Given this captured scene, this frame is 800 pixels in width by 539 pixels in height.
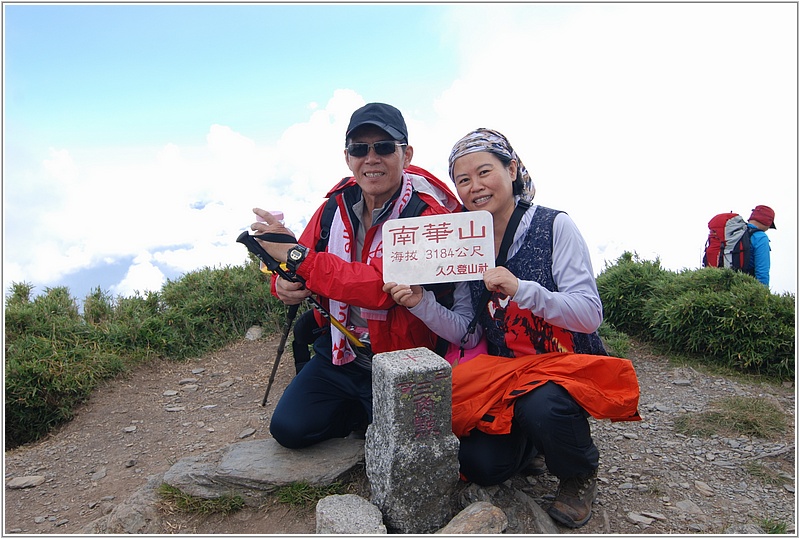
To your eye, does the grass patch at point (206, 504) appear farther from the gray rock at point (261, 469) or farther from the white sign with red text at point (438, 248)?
the white sign with red text at point (438, 248)

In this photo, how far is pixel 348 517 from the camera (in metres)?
3.07

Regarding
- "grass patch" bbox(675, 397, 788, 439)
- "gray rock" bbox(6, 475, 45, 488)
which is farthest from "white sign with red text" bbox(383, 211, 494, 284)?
"gray rock" bbox(6, 475, 45, 488)

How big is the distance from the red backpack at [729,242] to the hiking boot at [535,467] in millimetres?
6112

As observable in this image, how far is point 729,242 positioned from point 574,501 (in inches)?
275

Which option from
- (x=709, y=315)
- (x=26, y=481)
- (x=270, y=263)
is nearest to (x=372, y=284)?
(x=270, y=263)

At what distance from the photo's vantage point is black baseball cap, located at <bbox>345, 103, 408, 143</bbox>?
3.46m

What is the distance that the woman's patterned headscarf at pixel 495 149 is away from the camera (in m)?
3.42

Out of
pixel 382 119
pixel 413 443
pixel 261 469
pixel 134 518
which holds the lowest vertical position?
pixel 134 518

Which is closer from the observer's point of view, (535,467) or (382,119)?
(382,119)

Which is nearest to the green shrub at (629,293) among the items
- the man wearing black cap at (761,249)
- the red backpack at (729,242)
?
the red backpack at (729,242)

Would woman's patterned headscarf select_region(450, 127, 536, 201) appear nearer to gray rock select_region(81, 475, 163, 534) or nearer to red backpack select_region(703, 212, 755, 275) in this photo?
gray rock select_region(81, 475, 163, 534)

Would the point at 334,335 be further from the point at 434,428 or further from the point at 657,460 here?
the point at 657,460

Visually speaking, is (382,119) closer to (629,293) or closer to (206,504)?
(206,504)

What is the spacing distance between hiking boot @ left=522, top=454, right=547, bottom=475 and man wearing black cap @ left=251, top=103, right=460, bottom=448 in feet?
3.43
